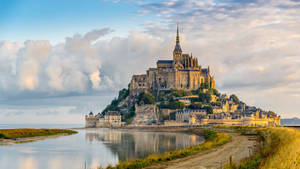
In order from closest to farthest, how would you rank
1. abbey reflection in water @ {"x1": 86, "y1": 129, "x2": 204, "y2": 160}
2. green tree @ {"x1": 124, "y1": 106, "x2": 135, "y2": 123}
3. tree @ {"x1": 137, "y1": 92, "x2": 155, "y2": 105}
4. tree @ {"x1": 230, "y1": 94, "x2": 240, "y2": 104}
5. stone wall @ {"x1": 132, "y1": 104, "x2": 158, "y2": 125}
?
abbey reflection in water @ {"x1": 86, "y1": 129, "x2": 204, "y2": 160}, stone wall @ {"x1": 132, "y1": 104, "x2": 158, "y2": 125}, tree @ {"x1": 137, "y1": 92, "x2": 155, "y2": 105}, green tree @ {"x1": 124, "y1": 106, "x2": 135, "y2": 123}, tree @ {"x1": 230, "y1": 94, "x2": 240, "y2": 104}

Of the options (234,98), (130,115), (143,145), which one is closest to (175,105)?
(130,115)

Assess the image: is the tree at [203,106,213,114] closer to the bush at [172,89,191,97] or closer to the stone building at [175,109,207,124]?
the stone building at [175,109,207,124]

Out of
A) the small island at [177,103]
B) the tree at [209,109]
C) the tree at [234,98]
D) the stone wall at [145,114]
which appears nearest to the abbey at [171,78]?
the small island at [177,103]

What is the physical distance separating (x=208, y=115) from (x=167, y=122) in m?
14.8

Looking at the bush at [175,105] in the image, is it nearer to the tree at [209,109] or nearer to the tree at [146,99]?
the tree at [146,99]

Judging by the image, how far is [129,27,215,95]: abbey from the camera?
495ft

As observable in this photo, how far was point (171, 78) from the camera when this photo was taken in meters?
151

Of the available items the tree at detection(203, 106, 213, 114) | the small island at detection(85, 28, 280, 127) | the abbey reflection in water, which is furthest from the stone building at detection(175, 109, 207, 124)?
the abbey reflection in water

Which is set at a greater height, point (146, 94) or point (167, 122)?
point (146, 94)

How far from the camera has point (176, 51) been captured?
162m

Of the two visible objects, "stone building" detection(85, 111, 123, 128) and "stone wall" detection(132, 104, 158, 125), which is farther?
"stone building" detection(85, 111, 123, 128)

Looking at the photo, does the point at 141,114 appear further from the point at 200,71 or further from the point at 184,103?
the point at 200,71

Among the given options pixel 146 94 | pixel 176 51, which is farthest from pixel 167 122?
pixel 176 51

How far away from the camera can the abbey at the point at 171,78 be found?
151000mm
